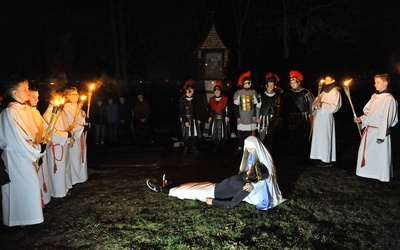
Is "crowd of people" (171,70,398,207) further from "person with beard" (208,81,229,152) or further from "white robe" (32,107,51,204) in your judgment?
"white robe" (32,107,51,204)

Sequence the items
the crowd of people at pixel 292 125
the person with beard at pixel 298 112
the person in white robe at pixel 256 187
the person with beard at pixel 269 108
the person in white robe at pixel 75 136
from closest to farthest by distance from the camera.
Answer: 1. the person in white robe at pixel 256 187
2. the crowd of people at pixel 292 125
3. the person in white robe at pixel 75 136
4. the person with beard at pixel 269 108
5. the person with beard at pixel 298 112

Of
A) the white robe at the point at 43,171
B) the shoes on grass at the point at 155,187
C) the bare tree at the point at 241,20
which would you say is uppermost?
the bare tree at the point at 241,20

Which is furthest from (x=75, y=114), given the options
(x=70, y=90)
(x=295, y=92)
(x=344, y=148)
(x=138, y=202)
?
(x=344, y=148)

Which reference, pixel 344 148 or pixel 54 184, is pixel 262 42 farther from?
pixel 54 184

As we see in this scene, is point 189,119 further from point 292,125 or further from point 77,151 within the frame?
point 77,151

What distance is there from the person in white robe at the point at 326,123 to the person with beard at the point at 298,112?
1132 mm

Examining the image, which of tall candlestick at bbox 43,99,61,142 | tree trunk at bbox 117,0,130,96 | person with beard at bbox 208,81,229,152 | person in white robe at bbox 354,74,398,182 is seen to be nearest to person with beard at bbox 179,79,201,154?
person with beard at bbox 208,81,229,152

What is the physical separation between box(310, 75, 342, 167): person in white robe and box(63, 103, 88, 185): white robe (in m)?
5.55

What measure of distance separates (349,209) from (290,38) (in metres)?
18.4

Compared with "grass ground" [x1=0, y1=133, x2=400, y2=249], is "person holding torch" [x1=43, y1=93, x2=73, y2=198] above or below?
above

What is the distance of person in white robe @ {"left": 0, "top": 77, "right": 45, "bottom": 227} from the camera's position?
5152mm

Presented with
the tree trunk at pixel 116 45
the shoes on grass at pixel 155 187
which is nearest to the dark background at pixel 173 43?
the tree trunk at pixel 116 45

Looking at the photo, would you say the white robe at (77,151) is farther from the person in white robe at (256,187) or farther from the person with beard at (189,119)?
the person with beard at (189,119)

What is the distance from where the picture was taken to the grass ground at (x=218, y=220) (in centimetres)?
479
